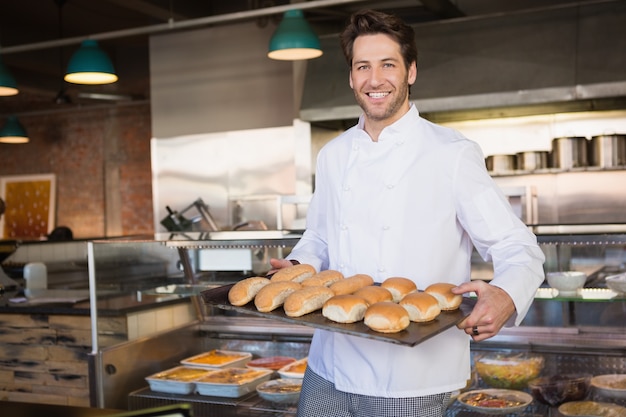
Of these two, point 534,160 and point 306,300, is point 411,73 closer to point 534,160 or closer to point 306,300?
point 306,300

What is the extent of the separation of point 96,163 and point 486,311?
10.9 metres

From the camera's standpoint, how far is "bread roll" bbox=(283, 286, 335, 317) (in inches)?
62.3

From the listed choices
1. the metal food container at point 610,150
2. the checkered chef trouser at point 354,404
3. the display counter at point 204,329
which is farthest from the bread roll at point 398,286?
the metal food container at point 610,150

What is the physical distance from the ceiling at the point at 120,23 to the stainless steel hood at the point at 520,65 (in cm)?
38

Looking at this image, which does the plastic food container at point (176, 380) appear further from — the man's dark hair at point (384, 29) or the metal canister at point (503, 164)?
the metal canister at point (503, 164)

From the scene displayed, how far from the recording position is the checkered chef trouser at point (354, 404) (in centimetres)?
167

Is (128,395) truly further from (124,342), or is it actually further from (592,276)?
(592,276)

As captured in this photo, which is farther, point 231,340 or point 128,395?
point 231,340

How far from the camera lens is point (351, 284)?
1.67m

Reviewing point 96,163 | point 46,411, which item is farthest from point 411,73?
point 96,163

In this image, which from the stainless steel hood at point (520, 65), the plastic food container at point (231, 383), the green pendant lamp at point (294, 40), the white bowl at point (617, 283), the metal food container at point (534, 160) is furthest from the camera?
the metal food container at point (534, 160)

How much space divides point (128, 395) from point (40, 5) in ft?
19.9

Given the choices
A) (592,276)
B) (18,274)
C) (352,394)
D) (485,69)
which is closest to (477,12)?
(485,69)

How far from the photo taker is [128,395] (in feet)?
10.2
